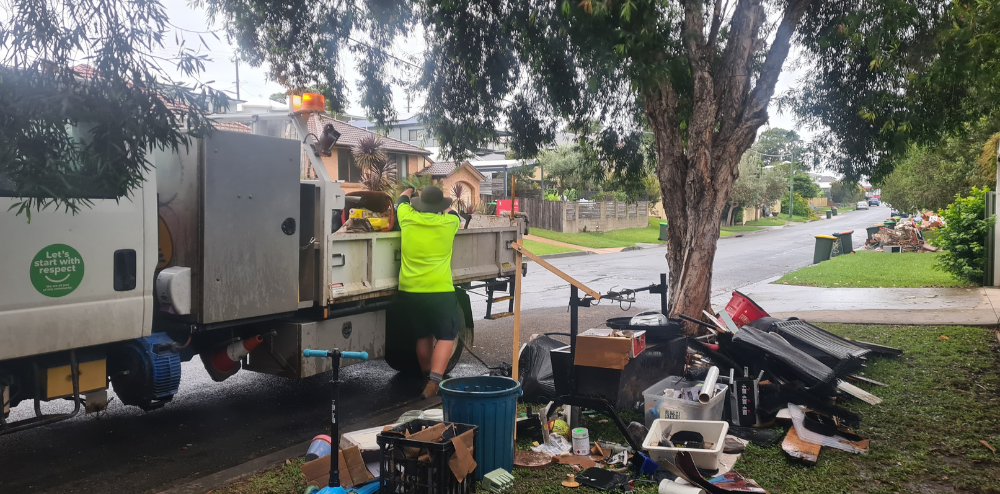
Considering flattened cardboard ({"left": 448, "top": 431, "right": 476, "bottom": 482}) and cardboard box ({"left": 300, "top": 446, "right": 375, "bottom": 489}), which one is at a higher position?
flattened cardboard ({"left": 448, "top": 431, "right": 476, "bottom": 482})

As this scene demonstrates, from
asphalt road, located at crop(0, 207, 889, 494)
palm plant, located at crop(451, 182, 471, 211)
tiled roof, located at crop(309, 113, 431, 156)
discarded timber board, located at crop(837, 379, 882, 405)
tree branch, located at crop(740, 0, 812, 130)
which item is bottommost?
asphalt road, located at crop(0, 207, 889, 494)

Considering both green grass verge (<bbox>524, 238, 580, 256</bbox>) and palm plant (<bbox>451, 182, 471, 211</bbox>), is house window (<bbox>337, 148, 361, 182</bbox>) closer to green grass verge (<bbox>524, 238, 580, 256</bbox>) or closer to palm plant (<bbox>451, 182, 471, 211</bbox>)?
palm plant (<bbox>451, 182, 471, 211</bbox>)

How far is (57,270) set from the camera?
4.22 m

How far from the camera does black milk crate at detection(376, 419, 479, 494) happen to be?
145 inches

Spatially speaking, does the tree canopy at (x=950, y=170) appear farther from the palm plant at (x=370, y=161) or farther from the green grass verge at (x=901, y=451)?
the palm plant at (x=370, y=161)

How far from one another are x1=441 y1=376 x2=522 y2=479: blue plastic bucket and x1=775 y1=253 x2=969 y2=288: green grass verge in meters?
12.4

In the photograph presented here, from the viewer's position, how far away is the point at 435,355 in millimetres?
6371

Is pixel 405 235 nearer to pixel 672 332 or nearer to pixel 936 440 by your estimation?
pixel 672 332

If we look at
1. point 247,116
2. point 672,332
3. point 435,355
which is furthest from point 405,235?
point 672,332

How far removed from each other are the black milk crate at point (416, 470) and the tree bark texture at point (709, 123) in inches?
200

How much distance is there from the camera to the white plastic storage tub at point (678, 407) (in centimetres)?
494

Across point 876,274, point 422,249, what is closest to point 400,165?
point 876,274

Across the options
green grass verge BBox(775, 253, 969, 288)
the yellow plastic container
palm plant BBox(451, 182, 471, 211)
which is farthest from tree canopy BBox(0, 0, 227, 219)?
green grass verge BBox(775, 253, 969, 288)

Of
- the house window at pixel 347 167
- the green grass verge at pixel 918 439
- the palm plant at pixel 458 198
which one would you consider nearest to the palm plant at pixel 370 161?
the house window at pixel 347 167
